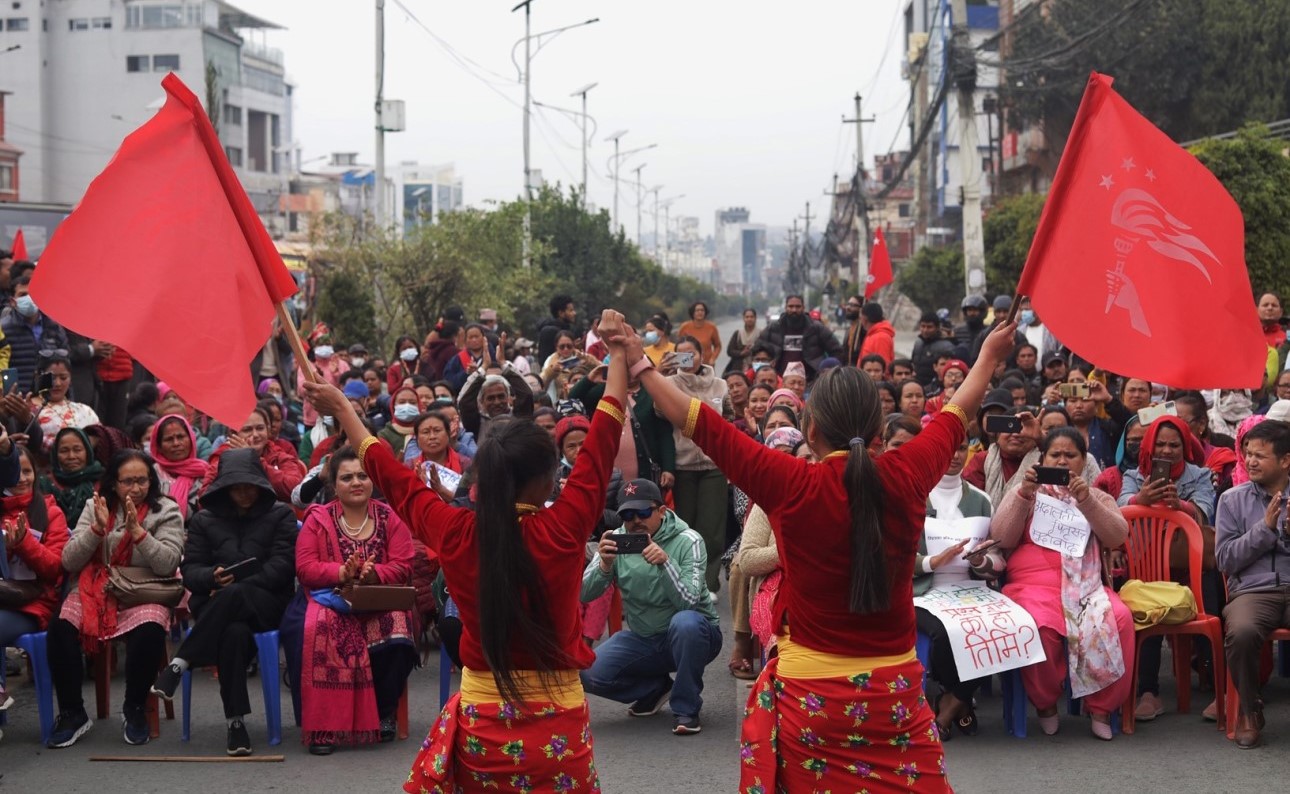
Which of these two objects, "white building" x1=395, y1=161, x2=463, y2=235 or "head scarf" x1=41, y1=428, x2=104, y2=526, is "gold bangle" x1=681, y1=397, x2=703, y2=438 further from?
"white building" x1=395, y1=161, x2=463, y2=235

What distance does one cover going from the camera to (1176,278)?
207 inches

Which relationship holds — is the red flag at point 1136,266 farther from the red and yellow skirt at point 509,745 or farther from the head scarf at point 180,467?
the head scarf at point 180,467

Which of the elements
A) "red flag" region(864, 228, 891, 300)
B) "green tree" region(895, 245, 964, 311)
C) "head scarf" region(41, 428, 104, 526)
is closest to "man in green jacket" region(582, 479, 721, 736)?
"head scarf" region(41, 428, 104, 526)

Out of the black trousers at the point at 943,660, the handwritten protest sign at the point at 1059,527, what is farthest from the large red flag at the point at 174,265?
the handwritten protest sign at the point at 1059,527

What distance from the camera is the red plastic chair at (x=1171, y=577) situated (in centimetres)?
742

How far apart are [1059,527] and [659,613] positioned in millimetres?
1973

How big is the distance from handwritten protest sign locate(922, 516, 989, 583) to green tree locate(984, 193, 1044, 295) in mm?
26686

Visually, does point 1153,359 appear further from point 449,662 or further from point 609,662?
point 449,662

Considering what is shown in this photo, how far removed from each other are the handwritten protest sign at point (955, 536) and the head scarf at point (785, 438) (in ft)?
4.76

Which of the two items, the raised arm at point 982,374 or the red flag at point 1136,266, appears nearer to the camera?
the raised arm at point 982,374

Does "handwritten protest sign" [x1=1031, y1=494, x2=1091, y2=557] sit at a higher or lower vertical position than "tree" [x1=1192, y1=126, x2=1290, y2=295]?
lower

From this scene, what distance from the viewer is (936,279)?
46844 mm

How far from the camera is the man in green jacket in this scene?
7330mm

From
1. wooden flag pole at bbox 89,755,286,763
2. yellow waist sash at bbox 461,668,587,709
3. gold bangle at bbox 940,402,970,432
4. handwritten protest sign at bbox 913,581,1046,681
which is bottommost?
wooden flag pole at bbox 89,755,286,763
